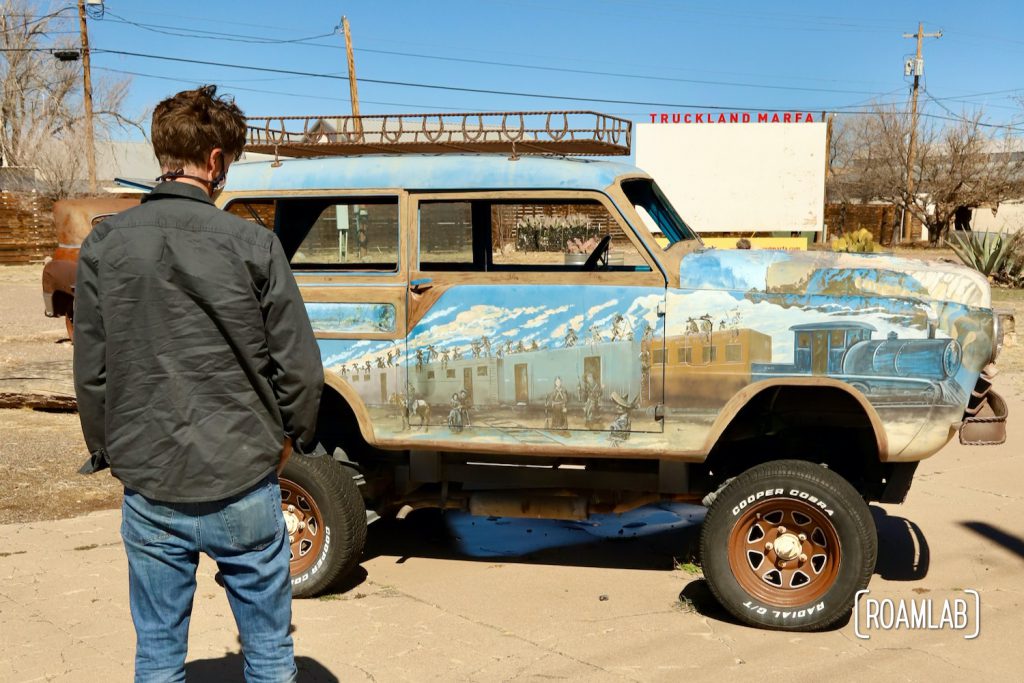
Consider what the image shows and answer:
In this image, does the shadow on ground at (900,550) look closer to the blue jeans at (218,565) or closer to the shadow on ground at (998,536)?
the shadow on ground at (998,536)

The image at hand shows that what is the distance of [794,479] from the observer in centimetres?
449

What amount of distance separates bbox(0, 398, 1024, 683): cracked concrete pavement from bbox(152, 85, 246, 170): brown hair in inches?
91.7

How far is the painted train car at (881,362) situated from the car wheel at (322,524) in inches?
85.9

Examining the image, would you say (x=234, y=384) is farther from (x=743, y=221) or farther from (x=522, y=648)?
(x=743, y=221)

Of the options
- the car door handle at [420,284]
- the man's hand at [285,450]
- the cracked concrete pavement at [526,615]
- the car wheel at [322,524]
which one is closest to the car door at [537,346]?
the car door handle at [420,284]

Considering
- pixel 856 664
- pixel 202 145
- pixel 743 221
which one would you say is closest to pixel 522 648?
pixel 856 664

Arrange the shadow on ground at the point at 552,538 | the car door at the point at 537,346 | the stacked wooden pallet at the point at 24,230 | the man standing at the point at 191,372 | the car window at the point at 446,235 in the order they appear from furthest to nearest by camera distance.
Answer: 1. the stacked wooden pallet at the point at 24,230
2. the shadow on ground at the point at 552,538
3. the car window at the point at 446,235
4. the car door at the point at 537,346
5. the man standing at the point at 191,372

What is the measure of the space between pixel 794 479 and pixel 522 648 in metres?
1.39

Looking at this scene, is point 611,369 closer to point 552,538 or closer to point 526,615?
point 526,615

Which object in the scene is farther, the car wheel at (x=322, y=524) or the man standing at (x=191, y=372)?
the car wheel at (x=322, y=524)

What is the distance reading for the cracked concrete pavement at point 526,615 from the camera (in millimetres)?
4137

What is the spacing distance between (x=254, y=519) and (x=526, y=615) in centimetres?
248

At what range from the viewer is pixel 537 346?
4742 mm

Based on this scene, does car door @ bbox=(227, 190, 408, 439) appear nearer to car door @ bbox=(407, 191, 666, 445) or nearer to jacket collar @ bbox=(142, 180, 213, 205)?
car door @ bbox=(407, 191, 666, 445)
